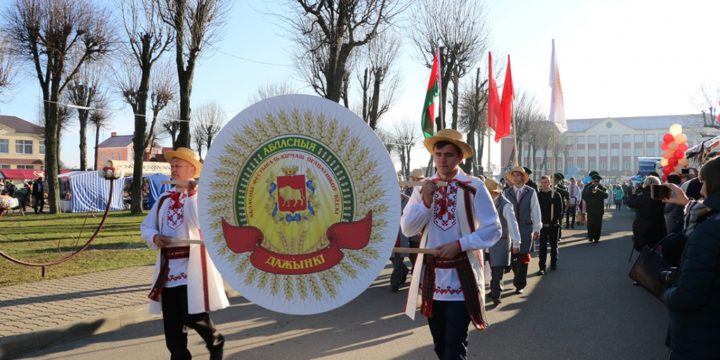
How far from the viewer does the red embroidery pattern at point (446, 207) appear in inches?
140

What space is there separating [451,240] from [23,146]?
85548 mm

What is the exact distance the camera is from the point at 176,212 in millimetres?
4285

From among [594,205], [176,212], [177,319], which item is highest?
[176,212]

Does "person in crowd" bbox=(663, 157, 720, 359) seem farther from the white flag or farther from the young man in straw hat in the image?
the white flag

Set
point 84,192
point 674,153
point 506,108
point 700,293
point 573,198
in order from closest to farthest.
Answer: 1. point 700,293
2. point 506,108
3. point 674,153
4. point 573,198
5. point 84,192

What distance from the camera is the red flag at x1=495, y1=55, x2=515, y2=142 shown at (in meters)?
11.1

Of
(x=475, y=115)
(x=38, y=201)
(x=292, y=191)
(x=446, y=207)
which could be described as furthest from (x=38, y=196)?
(x=446, y=207)

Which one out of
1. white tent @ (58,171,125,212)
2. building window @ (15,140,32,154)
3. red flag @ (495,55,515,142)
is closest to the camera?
red flag @ (495,55,515,142)

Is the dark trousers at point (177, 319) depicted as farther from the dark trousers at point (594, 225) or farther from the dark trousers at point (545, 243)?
the dark trousers at point (594, 225)

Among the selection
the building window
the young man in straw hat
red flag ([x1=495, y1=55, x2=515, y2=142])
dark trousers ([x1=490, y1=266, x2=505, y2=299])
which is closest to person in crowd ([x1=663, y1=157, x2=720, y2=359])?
the young man in straw hat

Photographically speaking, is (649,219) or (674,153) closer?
(649,219)

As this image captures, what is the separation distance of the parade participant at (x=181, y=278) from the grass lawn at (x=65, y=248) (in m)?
6.06

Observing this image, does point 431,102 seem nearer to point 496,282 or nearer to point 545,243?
point 545,243

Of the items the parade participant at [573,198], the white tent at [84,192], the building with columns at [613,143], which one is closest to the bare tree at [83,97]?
the white tent at [84,192]
